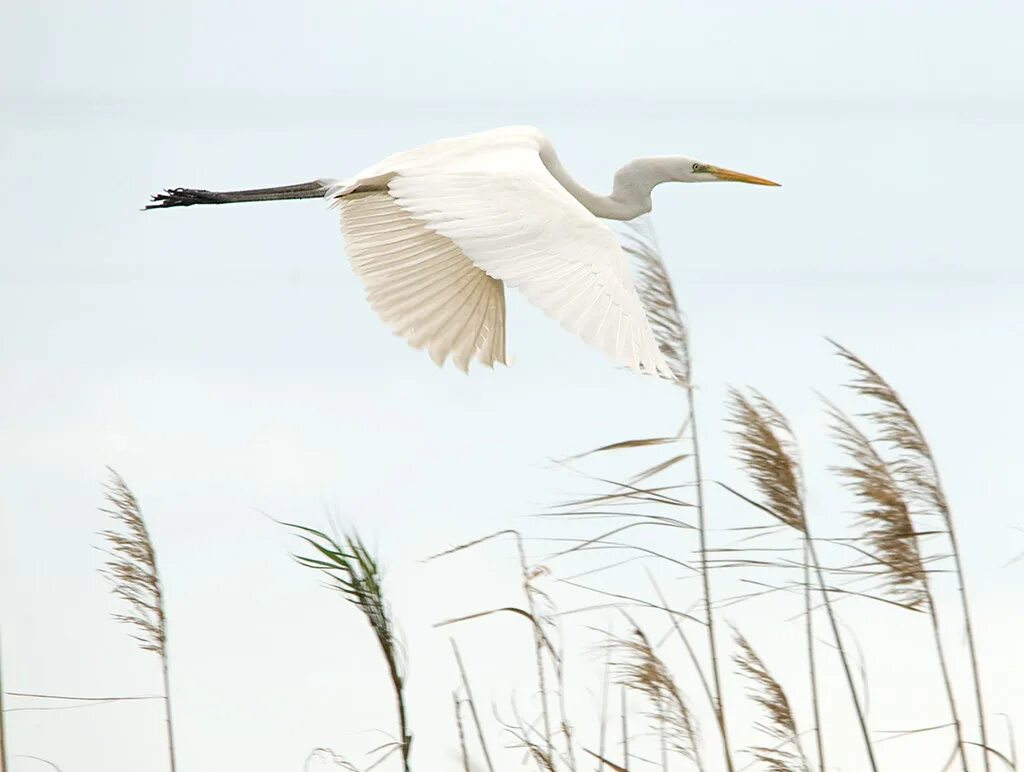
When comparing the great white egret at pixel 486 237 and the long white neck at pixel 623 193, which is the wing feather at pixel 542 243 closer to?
the great white egret at pixel 486 237

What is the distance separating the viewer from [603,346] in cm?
278

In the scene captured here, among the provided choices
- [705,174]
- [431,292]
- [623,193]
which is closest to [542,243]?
[431,292]

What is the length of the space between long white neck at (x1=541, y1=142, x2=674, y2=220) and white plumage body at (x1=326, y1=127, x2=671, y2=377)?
8.5 inches

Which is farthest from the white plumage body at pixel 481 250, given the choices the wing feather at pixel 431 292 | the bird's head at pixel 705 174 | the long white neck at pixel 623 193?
the bird's head at pixel 705 174

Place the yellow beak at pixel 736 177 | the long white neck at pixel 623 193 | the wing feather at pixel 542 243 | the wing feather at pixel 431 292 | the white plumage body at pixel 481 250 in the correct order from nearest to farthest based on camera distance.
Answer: the wing feather at pixel 542 243 < the white plumage body at pixel 481 250 < the wing feather at pixel 431 292 < the long white neck at pixel 623 193 < the yellow beak at pixel 736 177

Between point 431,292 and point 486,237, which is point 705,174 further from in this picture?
point 486,237

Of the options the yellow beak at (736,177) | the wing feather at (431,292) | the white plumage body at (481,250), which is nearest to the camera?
the white plumage body at (481,250)

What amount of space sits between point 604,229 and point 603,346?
662 mm

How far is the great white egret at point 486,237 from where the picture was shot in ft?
10.0

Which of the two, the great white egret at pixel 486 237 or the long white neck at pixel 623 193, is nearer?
the great white egret at pixel 486 237

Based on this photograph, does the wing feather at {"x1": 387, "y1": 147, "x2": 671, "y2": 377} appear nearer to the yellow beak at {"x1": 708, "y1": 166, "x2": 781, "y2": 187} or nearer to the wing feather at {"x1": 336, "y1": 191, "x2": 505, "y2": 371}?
the wing feather at {"x1": 336, "y1": 191, "x2": 505, "y2": 371}

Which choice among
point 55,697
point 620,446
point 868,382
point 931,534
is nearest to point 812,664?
point 931,534

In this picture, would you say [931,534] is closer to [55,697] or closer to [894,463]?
[894,463]

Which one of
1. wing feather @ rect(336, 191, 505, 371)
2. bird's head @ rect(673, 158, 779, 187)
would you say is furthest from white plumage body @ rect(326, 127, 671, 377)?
bird's head @ rect(673, 158, 779, 187)
